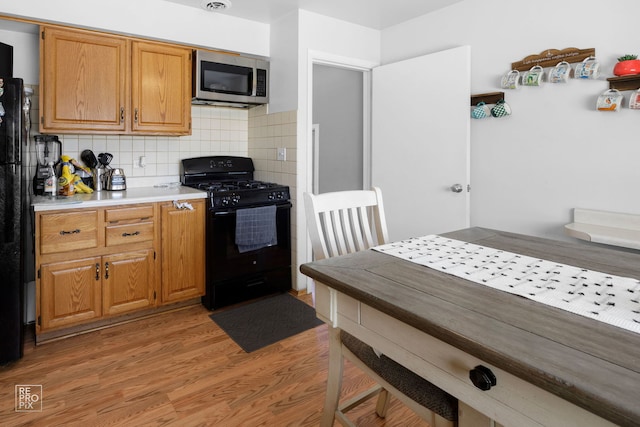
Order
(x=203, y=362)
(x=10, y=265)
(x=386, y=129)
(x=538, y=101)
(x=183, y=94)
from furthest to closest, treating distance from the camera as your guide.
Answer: (x=386, y=129), (x=183, y=94), (x=538, y=101), (x=203, y=362), (x=10, y=265)

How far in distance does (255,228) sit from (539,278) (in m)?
2.19

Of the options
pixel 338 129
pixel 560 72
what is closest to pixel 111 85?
pixel 338 129

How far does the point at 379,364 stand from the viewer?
129 cm

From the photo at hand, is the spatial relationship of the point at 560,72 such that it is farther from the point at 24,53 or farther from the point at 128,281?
the point at 24,53

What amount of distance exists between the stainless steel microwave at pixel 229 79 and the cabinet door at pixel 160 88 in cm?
10

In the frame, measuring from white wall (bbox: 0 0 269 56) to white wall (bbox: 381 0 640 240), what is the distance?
4.80ft

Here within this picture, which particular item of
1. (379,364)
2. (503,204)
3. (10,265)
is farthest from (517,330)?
(10,265)

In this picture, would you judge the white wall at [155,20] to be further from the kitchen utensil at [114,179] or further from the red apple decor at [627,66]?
the red apple decor at [627,66]

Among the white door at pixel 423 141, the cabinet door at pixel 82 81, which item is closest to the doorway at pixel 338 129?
the white door at pixel 423 141

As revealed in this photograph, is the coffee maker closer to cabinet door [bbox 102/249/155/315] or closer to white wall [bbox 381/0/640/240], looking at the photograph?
cabinet door [bbox 102/249/155/315]

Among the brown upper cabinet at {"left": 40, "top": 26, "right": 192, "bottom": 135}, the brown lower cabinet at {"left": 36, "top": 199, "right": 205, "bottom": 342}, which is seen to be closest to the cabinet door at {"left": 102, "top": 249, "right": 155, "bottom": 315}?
the brown lower cabinet at {"left": 36, "top": 199, "right": 205, "bottom": 342}

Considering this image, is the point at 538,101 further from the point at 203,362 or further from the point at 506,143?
the point at 203,362

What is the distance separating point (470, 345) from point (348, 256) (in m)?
0.66

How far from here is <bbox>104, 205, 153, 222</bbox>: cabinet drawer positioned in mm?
2543
